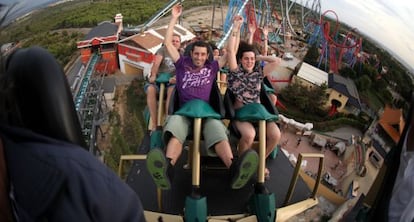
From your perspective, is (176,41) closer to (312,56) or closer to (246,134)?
(246,134)

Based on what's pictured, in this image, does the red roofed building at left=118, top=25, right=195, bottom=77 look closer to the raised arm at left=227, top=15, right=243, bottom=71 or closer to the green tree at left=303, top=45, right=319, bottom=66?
the raised arm at left=227, top=15, right=243, bottom=71

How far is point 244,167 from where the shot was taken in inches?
45.8

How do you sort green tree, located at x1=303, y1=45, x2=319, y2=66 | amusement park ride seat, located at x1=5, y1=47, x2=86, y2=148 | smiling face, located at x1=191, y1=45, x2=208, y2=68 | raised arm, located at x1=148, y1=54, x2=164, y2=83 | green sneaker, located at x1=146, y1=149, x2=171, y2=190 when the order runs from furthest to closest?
green tree, located at x1=303, y1=45, x2=319, y2=66
raised arm, located at x1=148, y1=54, x2=164, y2=83
smiling face, located at x1=191, y1=45, x2=208, y2=68
green sneaker, located at x1=146, y1=149, x2=171, y2=190
amusement park ride seat, located at x1=5, y1=47, x2=86, y2=148

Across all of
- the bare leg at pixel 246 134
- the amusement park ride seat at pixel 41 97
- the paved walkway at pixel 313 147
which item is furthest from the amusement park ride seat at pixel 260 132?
the paved walkway at pixel 313 147

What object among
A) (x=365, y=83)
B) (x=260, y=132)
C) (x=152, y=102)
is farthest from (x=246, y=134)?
(x=365, y=83)

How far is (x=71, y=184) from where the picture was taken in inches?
13.8

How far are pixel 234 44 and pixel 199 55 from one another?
0.16 meters

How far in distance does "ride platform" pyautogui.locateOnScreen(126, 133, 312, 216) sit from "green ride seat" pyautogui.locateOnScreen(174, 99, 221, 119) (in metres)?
0.31

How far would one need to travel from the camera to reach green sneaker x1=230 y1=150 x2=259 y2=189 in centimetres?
114

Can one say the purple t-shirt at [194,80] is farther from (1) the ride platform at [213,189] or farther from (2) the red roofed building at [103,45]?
(2) the red roofed building at [103,45]

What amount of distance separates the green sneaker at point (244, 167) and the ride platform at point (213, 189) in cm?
16

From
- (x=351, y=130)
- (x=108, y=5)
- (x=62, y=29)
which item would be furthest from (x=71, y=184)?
(x=351, y=130)

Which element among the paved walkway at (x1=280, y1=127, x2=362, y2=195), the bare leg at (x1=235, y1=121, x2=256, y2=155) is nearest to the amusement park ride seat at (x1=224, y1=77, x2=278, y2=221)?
the bare leg at (x1=235, y1=121, x2=256, y2=155)

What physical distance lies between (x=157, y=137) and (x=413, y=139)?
0.98m
